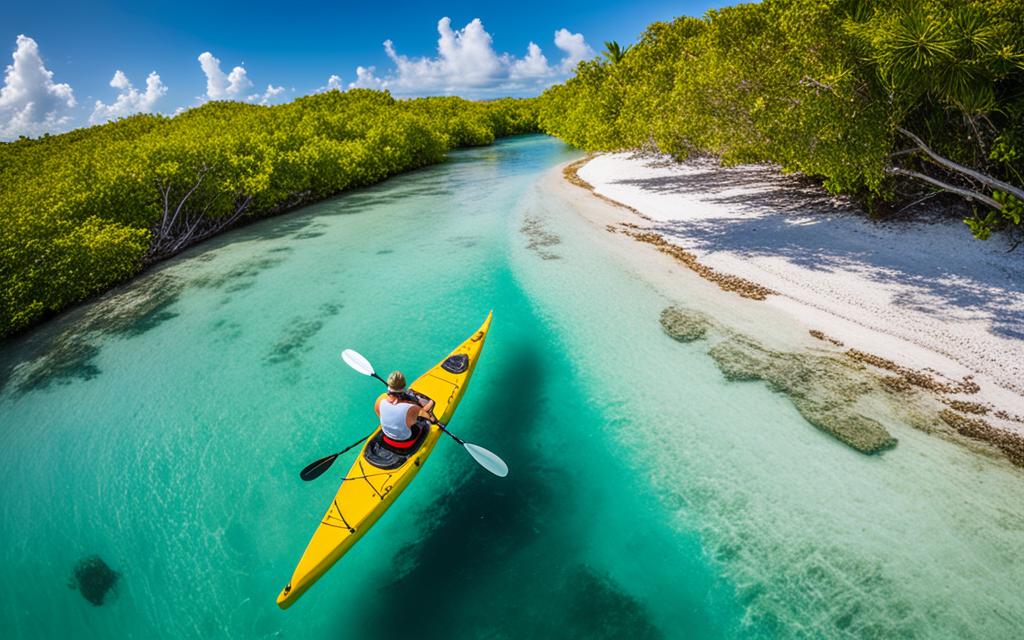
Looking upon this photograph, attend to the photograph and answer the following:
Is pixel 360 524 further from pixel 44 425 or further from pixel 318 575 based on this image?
pixel 44 425

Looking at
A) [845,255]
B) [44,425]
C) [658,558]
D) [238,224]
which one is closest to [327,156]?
[238,224]

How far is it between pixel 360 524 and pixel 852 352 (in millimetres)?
12036

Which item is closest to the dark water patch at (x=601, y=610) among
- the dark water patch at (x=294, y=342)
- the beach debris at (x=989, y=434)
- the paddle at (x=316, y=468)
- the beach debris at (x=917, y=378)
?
the paddle at (x=316, y=468)

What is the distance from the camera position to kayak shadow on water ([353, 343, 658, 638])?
21.8 ft

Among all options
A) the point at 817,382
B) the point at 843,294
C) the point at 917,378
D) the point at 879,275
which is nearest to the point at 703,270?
the point at 843,294

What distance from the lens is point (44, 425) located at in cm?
1234

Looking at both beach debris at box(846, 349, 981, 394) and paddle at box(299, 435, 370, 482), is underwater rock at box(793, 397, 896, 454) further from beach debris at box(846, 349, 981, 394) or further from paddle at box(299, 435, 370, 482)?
paddle at box(299, 435, 370, 482)

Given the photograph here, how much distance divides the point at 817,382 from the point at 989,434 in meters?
2.88

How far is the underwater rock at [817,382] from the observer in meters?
9.23

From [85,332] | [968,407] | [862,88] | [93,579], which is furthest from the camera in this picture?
[85,332]

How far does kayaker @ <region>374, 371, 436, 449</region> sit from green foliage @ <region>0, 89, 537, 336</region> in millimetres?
18405

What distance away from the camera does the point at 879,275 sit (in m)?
14.5

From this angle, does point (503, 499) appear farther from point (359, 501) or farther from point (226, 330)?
point (226, 330)

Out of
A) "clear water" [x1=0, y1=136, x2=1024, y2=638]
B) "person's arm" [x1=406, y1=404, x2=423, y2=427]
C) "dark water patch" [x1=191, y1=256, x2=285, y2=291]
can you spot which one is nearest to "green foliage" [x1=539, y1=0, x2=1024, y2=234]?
"clear water" [x1=0, y1=136, x2=1024, y2=638]
